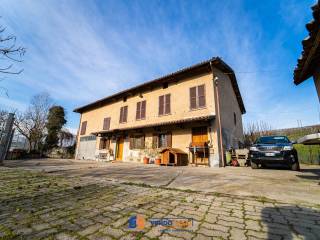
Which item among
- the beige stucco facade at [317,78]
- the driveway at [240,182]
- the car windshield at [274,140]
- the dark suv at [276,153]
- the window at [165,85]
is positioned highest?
the window at [165,85]

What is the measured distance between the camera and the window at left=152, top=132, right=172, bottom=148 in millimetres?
12109

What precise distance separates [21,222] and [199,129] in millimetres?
10019

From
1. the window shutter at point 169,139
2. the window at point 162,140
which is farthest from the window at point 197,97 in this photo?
the window at point 162,140

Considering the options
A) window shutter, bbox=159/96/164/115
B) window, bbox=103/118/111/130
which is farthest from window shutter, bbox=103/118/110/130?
window shutter, bbox=159/96/164/115

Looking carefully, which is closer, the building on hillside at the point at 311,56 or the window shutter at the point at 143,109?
the building on hillside at the point at 311,56

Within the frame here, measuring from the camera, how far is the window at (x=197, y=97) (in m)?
11.2

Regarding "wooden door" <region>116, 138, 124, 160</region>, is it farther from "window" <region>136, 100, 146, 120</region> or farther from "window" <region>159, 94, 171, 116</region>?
"window" <region>159, 94, 171, 116</region>

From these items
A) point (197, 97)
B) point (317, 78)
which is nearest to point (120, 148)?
point (197, 97)

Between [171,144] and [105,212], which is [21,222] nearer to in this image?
[105,212]

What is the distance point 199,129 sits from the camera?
10984 millimetres

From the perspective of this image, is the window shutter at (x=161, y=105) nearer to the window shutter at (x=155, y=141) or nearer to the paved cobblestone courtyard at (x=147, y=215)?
the window shutter at (x=155, y=141)

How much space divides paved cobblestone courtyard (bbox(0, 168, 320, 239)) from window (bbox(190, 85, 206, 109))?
28.6 feet

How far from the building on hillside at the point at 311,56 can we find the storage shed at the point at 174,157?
7.03 m

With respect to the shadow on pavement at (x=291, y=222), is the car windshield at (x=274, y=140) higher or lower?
higher
